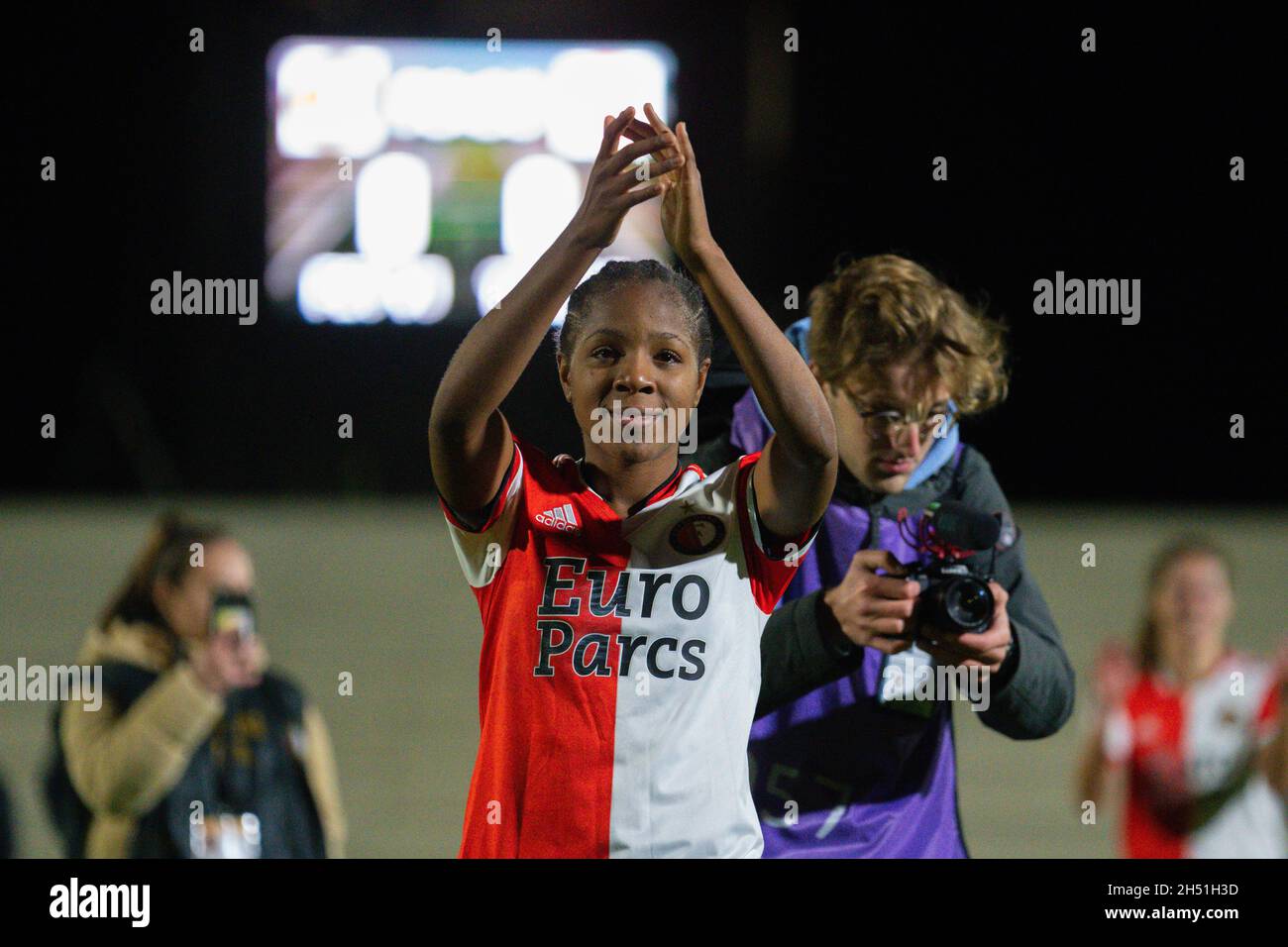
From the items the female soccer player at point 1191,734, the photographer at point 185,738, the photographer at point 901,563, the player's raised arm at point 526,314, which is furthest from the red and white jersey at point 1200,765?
the player's raised arm at point 526,314

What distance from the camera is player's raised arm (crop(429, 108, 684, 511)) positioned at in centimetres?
150

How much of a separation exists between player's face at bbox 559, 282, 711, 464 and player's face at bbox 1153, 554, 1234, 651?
7.43 feet

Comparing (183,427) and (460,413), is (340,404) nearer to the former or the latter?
(183,427)

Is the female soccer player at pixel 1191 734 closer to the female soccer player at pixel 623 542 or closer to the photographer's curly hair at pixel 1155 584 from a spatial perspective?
the photographer's curly hair at pixel 1155 584

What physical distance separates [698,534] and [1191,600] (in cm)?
227

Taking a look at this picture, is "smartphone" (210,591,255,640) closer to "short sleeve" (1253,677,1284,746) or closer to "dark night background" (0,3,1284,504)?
"short sleeve" (1253,677,1284,746)

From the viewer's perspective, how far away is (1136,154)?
5.70 metres

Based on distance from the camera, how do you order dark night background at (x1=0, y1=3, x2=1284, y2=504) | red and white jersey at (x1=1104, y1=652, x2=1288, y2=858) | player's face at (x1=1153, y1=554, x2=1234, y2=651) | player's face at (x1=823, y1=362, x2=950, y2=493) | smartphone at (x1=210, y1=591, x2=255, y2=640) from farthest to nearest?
1. dark night background at (x1=0, y1=3, x2=1284, y2=504)
2. player's face at (x1=1153, y1=554, x2=1234, y2=651)
3. red and white jersey at (x1=1104, y1=652, x2=1288, y2=858)
4. smartphone at (x1=210, y1=591, x2=255, y2=640)
5. player's face at (x1=823, y1=362, x2=950, y2=493)

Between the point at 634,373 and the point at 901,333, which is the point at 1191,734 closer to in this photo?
the point at 901,333

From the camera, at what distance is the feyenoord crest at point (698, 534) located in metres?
1.66

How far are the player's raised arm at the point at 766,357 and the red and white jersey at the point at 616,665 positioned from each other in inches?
3.9

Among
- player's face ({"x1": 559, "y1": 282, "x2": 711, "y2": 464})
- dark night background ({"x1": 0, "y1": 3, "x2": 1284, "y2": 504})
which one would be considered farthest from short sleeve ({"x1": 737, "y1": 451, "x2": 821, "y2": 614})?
dark night background ({"x1": 0, "y1": 3, "x2": 1284, "y2": 504})
